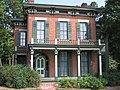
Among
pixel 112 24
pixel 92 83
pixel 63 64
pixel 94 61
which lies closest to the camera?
pixel 92 83

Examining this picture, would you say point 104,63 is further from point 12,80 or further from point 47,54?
point 12,80

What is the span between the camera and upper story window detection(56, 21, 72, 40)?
27094 millimetres

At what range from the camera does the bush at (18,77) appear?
20.3m

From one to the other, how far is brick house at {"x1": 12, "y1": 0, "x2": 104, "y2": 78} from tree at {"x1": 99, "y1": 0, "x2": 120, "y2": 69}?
1630 mm

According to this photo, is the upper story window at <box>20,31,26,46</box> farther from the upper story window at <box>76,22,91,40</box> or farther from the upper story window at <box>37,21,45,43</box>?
the upper story window at <box>76,22,91,40</box>

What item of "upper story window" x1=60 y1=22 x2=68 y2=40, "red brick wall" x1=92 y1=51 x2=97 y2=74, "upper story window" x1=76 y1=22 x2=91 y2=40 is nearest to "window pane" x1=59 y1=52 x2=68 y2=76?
"upper story window" x1=60 y1=22 x2=68 y2=40

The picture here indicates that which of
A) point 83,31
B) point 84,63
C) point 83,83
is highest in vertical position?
point 83,31

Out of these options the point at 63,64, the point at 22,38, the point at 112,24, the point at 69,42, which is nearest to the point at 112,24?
the point at 112,24

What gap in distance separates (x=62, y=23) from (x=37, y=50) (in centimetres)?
447

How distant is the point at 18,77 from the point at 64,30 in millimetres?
9445

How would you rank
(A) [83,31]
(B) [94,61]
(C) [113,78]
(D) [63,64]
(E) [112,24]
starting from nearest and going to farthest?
(C) [113,78]
(E) [112,24]
(D) [63,64]
(B) [94,61]
(A) [83,31]

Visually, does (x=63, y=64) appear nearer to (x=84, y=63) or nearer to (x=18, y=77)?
(x=84, y=63)

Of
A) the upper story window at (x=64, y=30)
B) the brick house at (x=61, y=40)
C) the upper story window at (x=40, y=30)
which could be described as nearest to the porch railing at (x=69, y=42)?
the brick house at (x=61, y=40)

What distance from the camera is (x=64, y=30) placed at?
90.0 feet
